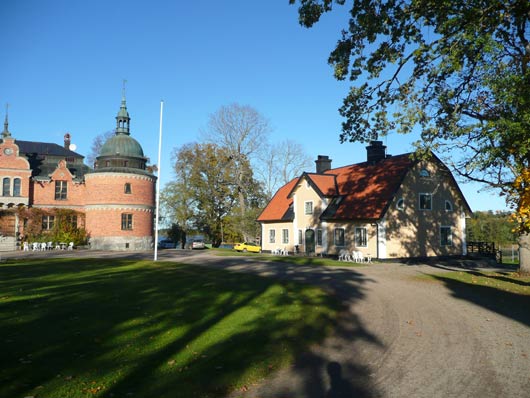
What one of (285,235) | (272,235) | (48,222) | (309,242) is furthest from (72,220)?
(309,242)

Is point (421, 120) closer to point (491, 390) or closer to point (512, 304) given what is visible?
point (512, 304)

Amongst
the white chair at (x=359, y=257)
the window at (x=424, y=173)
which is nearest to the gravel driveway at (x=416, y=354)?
the white chair at (x=359, y=257)

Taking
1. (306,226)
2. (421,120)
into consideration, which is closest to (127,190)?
(306,226)

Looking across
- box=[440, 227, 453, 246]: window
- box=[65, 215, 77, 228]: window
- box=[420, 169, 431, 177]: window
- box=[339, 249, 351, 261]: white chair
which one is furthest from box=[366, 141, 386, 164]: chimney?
box=[65, 215, 77, 228]: window

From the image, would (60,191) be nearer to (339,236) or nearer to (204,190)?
(204,190)

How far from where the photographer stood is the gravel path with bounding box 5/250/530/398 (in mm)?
5859

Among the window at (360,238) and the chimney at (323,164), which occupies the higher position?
the chimney at (323,164)

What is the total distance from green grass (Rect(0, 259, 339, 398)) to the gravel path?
53 centimetres

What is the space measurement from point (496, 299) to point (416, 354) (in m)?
6.99

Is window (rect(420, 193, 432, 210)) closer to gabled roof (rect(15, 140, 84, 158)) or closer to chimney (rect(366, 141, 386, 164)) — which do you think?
chimney (rect(366, 141, 386, 164))

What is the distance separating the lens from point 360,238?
30250 mm

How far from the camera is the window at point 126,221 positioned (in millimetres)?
39312

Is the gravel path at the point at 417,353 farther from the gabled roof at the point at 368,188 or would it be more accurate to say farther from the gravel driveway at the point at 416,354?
the gabled roof at the point at 368,188

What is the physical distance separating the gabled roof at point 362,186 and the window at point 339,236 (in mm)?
992
